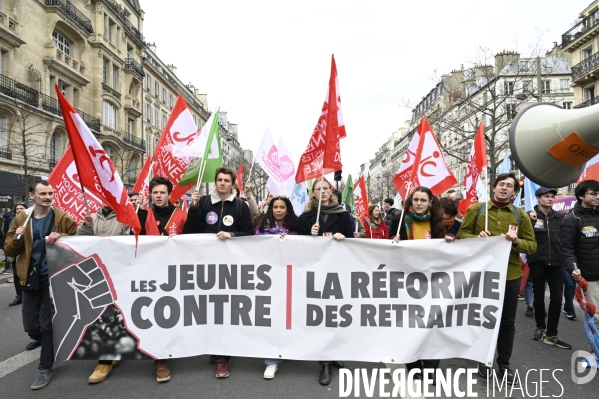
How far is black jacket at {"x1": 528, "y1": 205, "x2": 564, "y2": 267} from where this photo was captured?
497cm

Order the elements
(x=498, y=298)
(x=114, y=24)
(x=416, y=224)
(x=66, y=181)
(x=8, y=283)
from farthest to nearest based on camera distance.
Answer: (x=114, y=24) < (x=8, y=283) < (x=66, y=181) < (x=416, y=224) < (x=498, y=298)

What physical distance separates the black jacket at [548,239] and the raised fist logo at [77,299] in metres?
4.94

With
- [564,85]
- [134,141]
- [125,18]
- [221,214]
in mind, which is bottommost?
[221,214]

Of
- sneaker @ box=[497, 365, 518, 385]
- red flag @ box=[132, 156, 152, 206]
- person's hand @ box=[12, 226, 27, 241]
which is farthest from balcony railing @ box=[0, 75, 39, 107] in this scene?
sneaker @ box=[497, 365, 518, 385]

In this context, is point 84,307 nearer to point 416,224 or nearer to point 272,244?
A: point 272,244

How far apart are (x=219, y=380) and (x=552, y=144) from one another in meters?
3.39

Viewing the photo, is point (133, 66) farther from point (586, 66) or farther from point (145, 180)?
point (586, 66)

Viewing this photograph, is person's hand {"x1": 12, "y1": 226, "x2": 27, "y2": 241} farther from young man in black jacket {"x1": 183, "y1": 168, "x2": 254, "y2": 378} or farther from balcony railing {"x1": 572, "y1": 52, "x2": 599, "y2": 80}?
balcony railing {"x1": 572, "y1": 52, "x2": 599, "y2": 80}

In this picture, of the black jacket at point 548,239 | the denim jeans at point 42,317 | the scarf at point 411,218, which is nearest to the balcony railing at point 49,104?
the denim jeans at point 42,317

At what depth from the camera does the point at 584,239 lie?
13.3 feet

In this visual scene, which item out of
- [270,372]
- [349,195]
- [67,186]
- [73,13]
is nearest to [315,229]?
[270,372]

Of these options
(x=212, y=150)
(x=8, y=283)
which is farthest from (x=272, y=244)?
(x=8, y=283)

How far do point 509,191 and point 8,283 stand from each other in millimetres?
10751

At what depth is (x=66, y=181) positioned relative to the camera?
5789 mm
